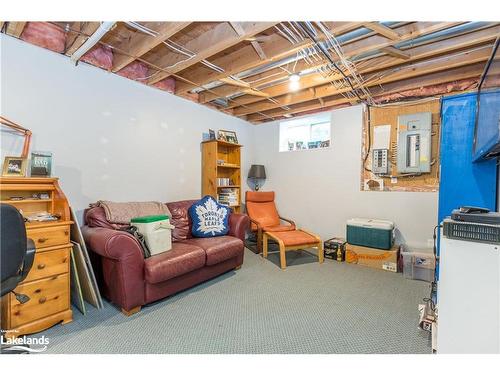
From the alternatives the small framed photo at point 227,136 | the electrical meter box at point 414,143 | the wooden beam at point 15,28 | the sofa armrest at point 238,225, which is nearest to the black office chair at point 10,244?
the wooden beam at point 15,28

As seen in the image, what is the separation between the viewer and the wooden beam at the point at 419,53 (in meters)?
2.04

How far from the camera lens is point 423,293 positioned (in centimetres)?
248

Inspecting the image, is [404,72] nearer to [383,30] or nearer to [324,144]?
[383,30]

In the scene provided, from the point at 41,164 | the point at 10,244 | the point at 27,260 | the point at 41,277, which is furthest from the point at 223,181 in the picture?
the point at 10,244

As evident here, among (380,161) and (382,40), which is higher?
(382,40)

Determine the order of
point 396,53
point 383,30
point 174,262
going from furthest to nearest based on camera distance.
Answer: point 396,53
point 174,262
point 383,30

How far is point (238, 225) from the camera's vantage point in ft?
10.5

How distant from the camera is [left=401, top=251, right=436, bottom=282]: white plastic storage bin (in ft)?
9.29

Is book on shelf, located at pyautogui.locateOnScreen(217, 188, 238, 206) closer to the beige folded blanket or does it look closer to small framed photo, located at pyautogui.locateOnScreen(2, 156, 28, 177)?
the beige folded blanket

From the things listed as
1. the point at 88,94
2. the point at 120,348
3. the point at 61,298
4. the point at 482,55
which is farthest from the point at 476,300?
the point at 88,94

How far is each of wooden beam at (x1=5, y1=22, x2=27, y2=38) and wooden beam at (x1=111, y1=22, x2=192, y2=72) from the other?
0.76 m

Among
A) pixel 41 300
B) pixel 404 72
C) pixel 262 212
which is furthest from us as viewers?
pixel 262 212

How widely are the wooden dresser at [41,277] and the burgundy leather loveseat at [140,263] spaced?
279 millimetres

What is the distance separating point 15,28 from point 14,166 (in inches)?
47.0
